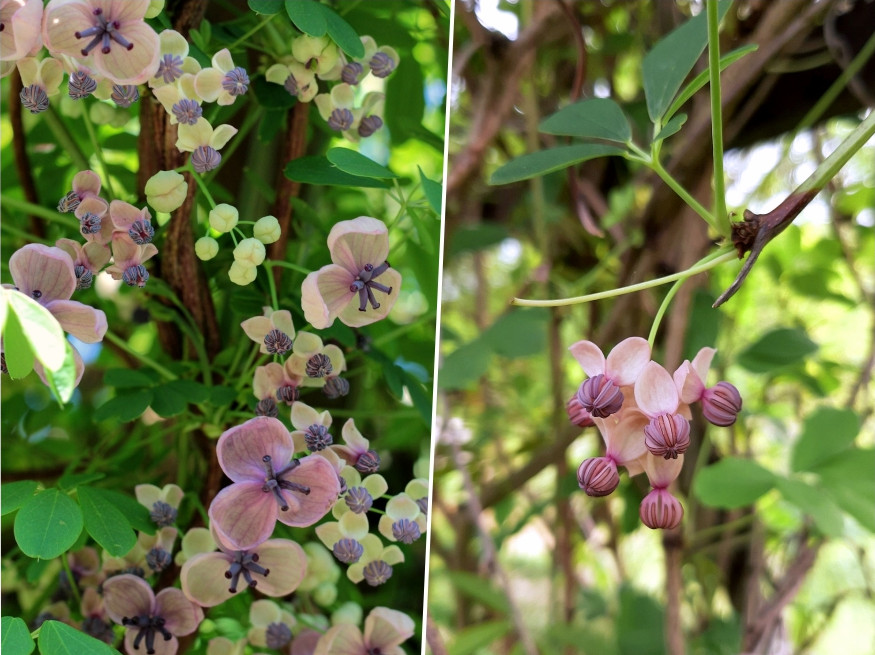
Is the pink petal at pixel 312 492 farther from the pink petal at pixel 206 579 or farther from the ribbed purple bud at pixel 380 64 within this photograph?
the ribbed purple bud at pixel 380 64

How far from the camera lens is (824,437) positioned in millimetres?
707

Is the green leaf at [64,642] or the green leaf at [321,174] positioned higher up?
the green leaf at [321,174]

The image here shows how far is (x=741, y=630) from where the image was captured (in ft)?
3.21

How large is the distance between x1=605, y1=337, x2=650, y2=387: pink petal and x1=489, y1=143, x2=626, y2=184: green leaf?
0.07m

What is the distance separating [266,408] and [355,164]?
0.10 m

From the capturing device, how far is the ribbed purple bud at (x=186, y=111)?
29cm

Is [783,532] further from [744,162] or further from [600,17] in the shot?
[600,17]

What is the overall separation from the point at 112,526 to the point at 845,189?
3.20ft

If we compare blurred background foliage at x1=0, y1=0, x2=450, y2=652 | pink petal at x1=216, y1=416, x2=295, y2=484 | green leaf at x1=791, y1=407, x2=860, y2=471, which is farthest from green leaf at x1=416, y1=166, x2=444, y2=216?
green leaf at x1=791, y1=407, x2=860, y2=471

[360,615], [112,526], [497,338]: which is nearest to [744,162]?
[497,338]

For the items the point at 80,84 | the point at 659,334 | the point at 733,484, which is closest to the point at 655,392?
the point at 80,84

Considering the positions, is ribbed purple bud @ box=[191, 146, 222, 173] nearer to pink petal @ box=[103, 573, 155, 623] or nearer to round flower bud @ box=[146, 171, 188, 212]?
round flower bud @ box=[146, 171, 188, 212]

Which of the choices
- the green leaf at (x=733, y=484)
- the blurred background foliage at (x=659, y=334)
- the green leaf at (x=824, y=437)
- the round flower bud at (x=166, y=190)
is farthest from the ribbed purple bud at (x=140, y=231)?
the green leaf at (x=824, y=437)

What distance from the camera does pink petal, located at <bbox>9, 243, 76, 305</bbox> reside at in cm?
29
